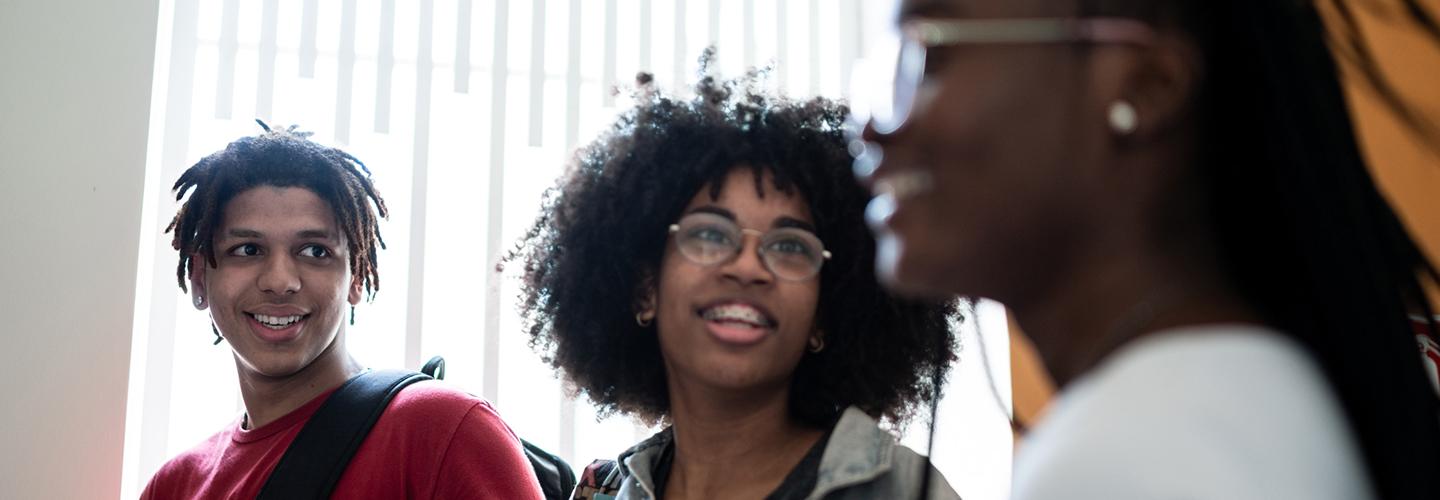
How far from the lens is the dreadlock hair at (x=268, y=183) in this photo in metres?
2.65

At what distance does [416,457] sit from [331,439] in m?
0.19

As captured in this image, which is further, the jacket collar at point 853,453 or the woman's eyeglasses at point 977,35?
the jacket collar at point 853,453

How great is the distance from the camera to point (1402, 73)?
187 cm

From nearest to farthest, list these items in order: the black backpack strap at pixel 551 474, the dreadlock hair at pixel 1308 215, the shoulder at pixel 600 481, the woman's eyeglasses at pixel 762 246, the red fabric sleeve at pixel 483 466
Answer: the dreadlock hair at pixel 1308 215
the woman's eyeglasses at pixel 762 246
the shoulder at pixel 600 481
the red fabric sleeve at pixel 483 466
the black backpack strap at pixel 551 474

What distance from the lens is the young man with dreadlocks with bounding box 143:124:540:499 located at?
236 centimetres

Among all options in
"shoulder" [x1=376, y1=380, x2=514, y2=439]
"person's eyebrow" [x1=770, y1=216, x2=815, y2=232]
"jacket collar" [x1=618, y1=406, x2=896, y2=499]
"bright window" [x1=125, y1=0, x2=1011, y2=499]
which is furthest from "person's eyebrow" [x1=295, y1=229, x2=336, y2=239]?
"jacket collar" [x1=618, y1=406, x2=896, y2=499]

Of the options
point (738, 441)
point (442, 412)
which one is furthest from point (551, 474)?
point (738, 441)

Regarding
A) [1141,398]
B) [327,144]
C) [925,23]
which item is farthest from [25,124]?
[1141,398]

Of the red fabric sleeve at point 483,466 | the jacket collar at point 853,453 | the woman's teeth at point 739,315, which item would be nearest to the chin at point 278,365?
the red fabric sleeve at point 483,466

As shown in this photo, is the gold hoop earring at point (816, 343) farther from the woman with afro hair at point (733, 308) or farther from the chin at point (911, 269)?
the chin at point (911, 269)

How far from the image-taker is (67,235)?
321 cm

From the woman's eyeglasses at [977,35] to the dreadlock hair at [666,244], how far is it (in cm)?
88

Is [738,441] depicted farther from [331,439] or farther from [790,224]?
[331,439]

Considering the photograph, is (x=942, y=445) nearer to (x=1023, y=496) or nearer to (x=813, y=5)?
(x=813, y=5)
